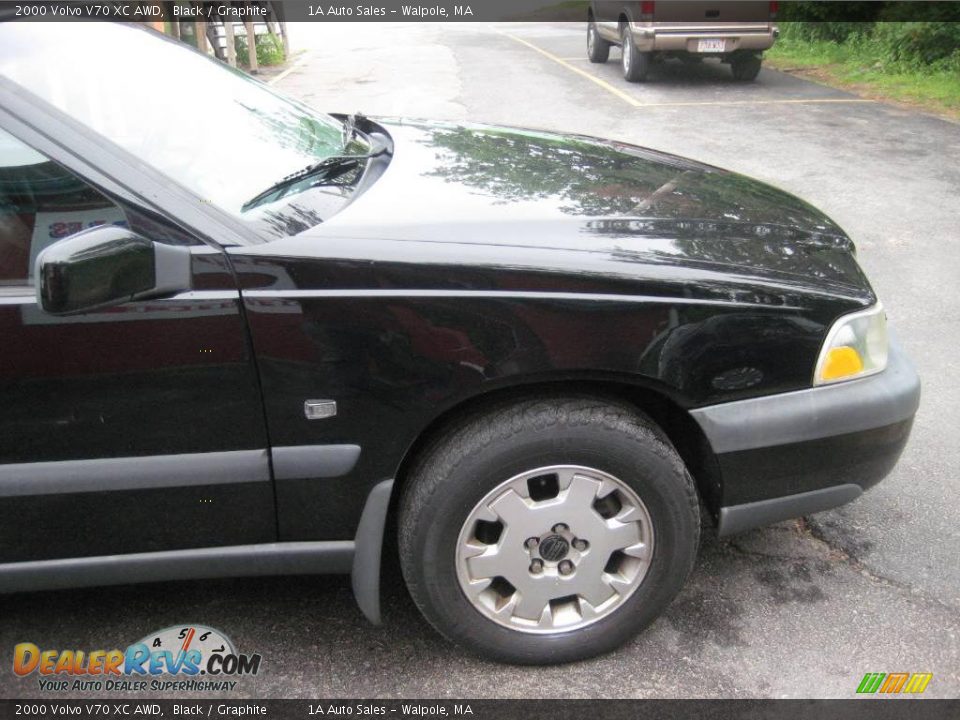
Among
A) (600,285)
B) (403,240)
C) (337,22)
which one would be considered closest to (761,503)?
(600,285)

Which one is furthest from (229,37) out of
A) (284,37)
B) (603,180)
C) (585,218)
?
(585,218)

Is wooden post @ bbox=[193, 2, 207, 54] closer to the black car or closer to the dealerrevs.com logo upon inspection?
the black car

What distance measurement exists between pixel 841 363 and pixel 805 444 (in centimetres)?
23

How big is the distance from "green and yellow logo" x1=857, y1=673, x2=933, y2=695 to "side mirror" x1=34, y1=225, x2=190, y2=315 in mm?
1968

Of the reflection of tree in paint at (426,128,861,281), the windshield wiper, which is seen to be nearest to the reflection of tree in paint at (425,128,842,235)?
the reflection of tree in paint at (426,128,861,281)

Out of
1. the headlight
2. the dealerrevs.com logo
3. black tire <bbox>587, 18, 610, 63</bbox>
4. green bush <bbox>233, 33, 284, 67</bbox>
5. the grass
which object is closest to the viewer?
the headlight

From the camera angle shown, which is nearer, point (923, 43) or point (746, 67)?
point (923, 43)

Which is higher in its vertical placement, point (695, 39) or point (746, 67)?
point (695, 39)

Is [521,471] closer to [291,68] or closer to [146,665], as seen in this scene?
[146,665]

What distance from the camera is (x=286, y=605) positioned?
2613 millimetres

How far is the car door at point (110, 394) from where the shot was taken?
1910 millimetres

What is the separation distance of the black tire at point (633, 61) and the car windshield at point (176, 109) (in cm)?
978

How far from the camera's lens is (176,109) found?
2.42 metres

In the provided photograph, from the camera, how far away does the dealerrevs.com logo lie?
2.34 meters
